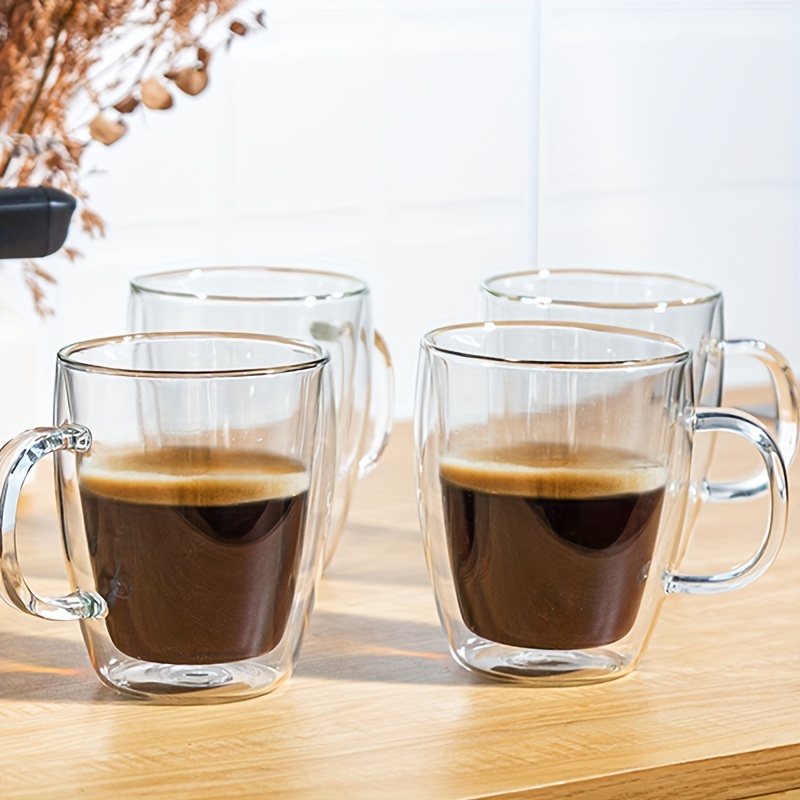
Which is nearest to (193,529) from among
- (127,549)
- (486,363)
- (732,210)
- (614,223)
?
(127,549)

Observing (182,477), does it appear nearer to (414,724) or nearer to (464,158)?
(414,724)

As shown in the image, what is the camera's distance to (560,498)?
1.77 feet

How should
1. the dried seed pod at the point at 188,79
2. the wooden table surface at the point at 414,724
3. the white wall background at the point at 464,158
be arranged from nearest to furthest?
the wooden table surface at the point at 414,724
the dried seed pod at the point at 188,79
the white wall background at the point at 464,158

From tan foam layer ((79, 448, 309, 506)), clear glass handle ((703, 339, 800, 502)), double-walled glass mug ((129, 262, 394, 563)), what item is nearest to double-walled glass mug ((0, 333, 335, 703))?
tan foam layer ((79, 448, 309, 506))

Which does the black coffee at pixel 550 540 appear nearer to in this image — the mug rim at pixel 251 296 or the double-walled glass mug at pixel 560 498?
the double-walled glass mug at pixel 560 498

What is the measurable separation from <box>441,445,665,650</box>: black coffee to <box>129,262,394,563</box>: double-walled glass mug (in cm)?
13

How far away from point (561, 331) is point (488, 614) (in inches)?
5.0

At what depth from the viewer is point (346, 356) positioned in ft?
2.24

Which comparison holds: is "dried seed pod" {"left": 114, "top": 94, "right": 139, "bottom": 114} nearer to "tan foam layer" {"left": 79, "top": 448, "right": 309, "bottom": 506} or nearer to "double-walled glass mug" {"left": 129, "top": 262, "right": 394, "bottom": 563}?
"double-walled glass mug" {"left": 129, "top": 262, "right": 394, "bottom": 563}

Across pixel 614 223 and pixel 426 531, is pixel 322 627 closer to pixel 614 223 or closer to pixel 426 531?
pixel 426 531

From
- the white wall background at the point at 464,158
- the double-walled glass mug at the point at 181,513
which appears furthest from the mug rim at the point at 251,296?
the white wall background at the point at 464,158

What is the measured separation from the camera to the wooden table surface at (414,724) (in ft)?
1.57

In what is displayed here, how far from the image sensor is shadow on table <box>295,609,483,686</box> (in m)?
0.58

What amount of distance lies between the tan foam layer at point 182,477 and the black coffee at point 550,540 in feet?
0.27
